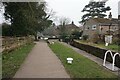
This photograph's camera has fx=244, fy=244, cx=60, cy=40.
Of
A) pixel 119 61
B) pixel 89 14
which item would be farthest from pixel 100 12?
pixel 119 61

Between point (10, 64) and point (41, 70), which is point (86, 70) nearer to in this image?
point (41, 70)

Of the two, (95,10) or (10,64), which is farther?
(95,10)

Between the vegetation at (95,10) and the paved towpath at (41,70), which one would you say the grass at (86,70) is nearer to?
the paved towpath at (41,70)

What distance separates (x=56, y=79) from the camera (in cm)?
869

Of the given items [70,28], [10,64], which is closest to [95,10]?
[70,28]

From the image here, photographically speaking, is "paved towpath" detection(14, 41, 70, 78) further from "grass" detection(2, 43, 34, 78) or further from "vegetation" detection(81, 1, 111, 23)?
"vegetation" detection(81, 1, 111, 23)

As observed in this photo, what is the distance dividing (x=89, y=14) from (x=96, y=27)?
19.8m

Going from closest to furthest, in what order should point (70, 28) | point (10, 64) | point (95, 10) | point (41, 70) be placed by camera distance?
point (41, 70) → point (10, 64) → point (95, 10) → point (70, 28)

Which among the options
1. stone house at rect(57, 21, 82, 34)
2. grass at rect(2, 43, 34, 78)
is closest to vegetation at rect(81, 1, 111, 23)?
stone house at rect(57, 21, 82, 34)

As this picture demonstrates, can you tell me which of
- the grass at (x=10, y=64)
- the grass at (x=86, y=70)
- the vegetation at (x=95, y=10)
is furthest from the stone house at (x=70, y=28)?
the grass at (x=86, y=70)

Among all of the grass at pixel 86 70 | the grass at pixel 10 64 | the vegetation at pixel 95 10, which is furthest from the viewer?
the vegetation at pixel 95 10

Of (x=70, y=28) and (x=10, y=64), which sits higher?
(x=70, y=28)

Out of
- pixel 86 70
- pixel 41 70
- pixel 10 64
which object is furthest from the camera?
pixel 10 64

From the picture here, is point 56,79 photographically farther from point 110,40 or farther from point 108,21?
point 108,21
